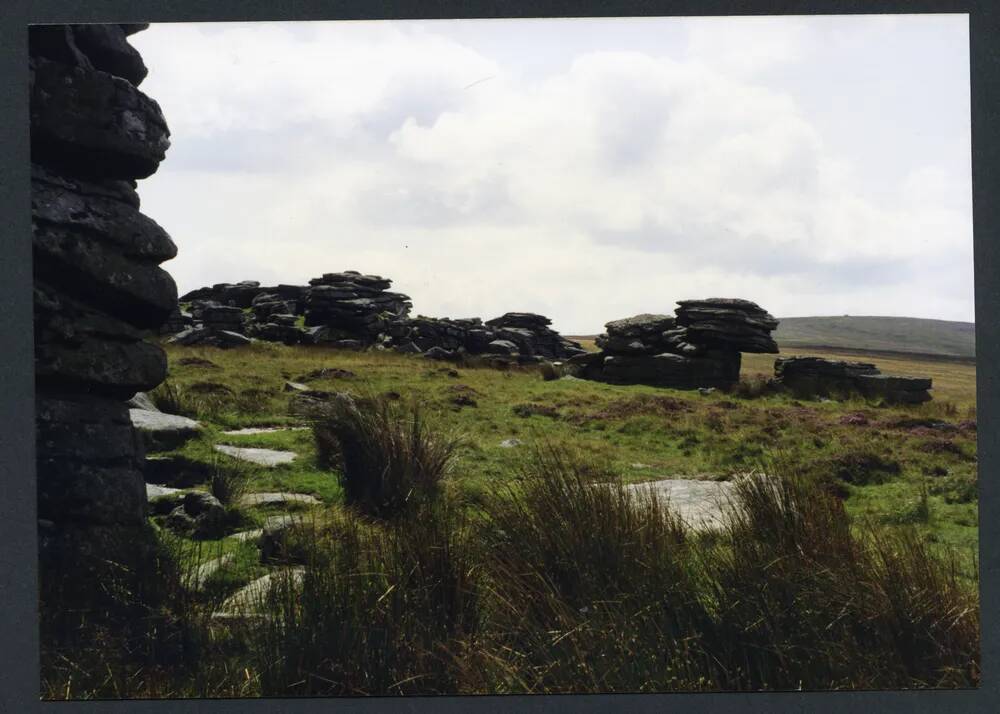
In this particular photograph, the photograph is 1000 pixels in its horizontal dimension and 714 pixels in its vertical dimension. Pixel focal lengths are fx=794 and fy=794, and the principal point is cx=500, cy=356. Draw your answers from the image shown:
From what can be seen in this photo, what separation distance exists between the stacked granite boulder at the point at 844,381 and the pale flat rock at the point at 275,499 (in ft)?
29.8

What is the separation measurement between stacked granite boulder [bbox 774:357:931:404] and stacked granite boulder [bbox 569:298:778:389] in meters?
0.87

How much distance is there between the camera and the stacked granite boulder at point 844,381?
11.4 metres

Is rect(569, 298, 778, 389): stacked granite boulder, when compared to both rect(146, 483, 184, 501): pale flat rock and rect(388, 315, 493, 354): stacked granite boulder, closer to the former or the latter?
rect(388, 315, 493, 354): stacked granite boulder

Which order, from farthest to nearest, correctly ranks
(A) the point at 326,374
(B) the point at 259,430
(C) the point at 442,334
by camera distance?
1. (C) the point at 442,334
2. (A) the point at 326,374
3. (B) the point at 259,430

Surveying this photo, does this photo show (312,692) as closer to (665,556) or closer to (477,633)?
(477,633)

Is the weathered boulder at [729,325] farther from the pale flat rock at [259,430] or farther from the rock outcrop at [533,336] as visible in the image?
the pale flat rock at [259,430]

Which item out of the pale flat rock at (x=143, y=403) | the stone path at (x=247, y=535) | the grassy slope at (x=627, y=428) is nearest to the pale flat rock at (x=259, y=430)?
the grassy slope at (x=627, y=428)

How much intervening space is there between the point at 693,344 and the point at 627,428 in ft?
15.1

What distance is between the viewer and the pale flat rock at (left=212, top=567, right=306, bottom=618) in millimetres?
3637

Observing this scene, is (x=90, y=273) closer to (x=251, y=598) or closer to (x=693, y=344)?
(x=251, y=598)

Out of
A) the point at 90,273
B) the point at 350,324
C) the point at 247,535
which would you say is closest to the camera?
the point at 90,273

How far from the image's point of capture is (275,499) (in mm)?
5066

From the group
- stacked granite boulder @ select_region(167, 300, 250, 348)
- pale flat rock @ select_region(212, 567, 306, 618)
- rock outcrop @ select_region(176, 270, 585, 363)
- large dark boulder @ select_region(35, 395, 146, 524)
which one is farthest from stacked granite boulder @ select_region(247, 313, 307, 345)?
pale flat rock @ select_region(212, 567, 306, 618)

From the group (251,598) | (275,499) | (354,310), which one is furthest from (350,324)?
(251,598)
